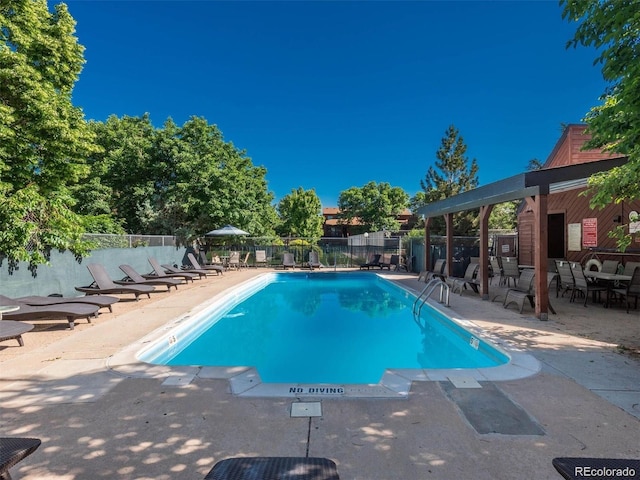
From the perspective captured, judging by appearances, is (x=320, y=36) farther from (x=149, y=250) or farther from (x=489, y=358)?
(x=489, y=358)

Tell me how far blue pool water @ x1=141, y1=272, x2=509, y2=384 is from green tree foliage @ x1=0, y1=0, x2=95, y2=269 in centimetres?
427

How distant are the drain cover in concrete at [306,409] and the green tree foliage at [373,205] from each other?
42.9 m

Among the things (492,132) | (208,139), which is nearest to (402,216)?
(492,132)

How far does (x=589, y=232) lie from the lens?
11.4m

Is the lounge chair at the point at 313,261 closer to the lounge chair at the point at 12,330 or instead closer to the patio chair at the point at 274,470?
the lounge chair at the point at 12,330

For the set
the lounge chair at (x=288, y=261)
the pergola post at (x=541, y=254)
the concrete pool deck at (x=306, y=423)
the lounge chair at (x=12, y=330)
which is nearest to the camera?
the concrete pool deck at (x=306, y=423)

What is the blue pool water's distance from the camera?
5348mm

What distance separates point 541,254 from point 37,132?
11.5m

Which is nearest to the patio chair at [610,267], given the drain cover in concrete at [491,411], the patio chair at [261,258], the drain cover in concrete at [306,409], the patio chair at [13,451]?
the drain cover in concrete at [491,411]

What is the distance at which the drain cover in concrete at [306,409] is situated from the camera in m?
3.02

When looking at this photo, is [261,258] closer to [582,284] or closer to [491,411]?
[582,284]

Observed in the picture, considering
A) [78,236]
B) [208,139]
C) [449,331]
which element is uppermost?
[208,139]

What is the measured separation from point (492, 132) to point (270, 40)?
15.9m

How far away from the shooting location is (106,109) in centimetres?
2231
